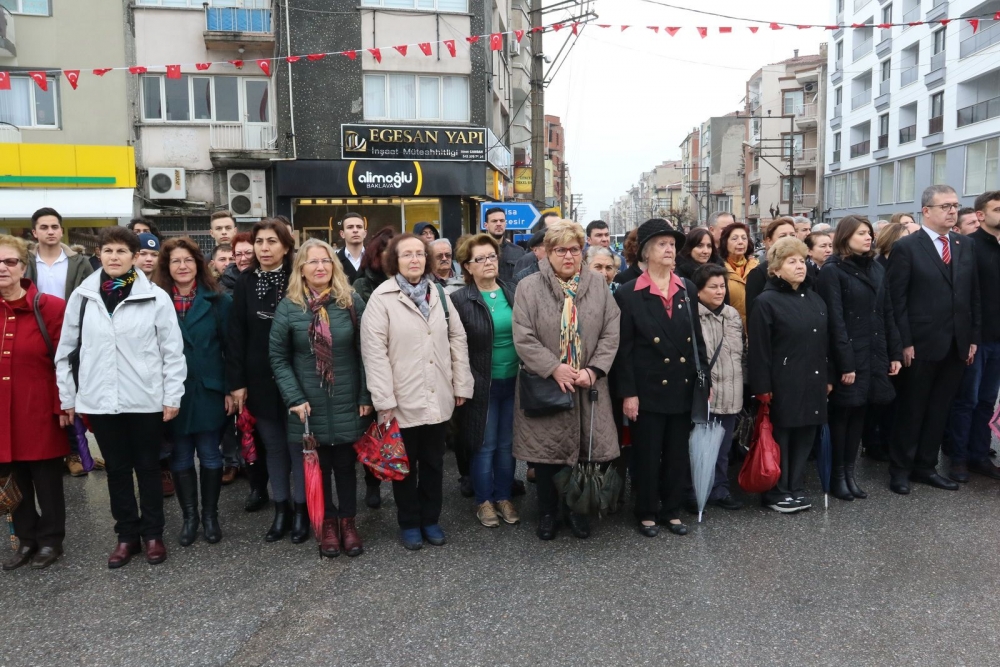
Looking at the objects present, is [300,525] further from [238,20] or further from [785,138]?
[785,138]

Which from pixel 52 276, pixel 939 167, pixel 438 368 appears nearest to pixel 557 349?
pixel 438 368

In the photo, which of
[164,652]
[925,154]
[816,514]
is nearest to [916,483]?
[816,514]

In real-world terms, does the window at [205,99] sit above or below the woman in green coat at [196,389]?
above

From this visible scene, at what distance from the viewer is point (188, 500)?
499 cm

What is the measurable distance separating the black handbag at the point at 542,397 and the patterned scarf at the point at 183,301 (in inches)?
89.8

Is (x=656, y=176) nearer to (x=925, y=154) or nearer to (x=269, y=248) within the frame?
(x=925, y=154)

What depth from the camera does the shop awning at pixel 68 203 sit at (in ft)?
61.5

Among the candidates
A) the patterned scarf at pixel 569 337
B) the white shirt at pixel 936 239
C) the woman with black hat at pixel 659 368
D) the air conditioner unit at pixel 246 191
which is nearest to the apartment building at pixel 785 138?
the air conditioner unit at pixel 246 191

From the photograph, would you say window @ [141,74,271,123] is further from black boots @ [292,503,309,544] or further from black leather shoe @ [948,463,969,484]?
black leather shoe @ [948,463,969,484]

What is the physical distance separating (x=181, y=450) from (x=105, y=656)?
5.19 feet

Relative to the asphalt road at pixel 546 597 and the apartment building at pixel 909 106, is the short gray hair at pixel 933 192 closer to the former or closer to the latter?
the asphalt road at pixel 546 597

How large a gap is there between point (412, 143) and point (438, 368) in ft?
58.3

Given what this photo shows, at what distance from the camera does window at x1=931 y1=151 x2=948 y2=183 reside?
34.3 meters

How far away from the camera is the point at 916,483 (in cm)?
597
